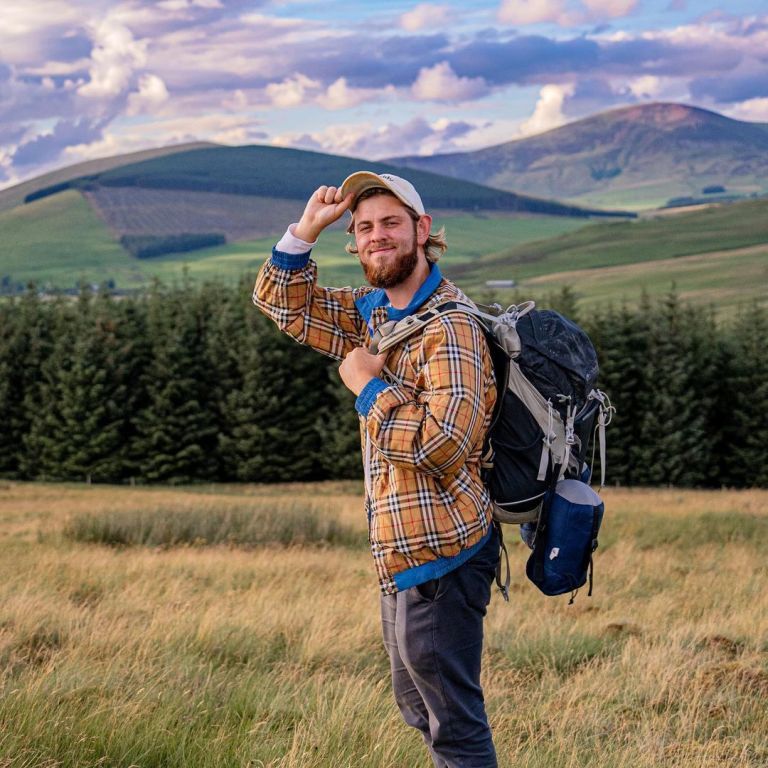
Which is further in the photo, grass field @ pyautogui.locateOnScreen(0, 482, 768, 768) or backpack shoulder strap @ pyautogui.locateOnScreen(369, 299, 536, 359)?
grass field @ pyautogui.locateOnScreen(0, 482, 768, 768)

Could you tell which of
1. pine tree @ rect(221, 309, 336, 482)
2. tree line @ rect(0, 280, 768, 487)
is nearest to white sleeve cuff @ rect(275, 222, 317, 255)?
tree line @ rect(0, 280, 768, 487)

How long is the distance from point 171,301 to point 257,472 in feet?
35.2

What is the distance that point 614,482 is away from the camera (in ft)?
154

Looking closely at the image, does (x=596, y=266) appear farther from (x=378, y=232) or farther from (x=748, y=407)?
(x=378, y=232)

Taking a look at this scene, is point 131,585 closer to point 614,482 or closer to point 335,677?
point 335,677

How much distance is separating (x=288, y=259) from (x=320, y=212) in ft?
0.70

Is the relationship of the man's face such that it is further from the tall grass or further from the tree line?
the tree line


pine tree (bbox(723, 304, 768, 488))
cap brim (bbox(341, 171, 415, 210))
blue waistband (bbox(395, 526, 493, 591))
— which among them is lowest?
pine tree (bbox(723, 304, 768, 488))

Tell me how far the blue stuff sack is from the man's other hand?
761 millimetres

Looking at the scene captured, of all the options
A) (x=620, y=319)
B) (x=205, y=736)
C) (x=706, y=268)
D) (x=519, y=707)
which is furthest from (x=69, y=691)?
(x=706, y=268)

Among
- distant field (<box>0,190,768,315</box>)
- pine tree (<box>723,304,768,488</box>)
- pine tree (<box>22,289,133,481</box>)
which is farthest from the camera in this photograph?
distant field (<box>0,190,768,315</box>)

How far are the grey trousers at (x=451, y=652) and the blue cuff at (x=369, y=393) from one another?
0.60 meters

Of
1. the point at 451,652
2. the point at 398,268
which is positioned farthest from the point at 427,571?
the point at 398,268

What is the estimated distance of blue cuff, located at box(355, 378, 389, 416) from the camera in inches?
121
